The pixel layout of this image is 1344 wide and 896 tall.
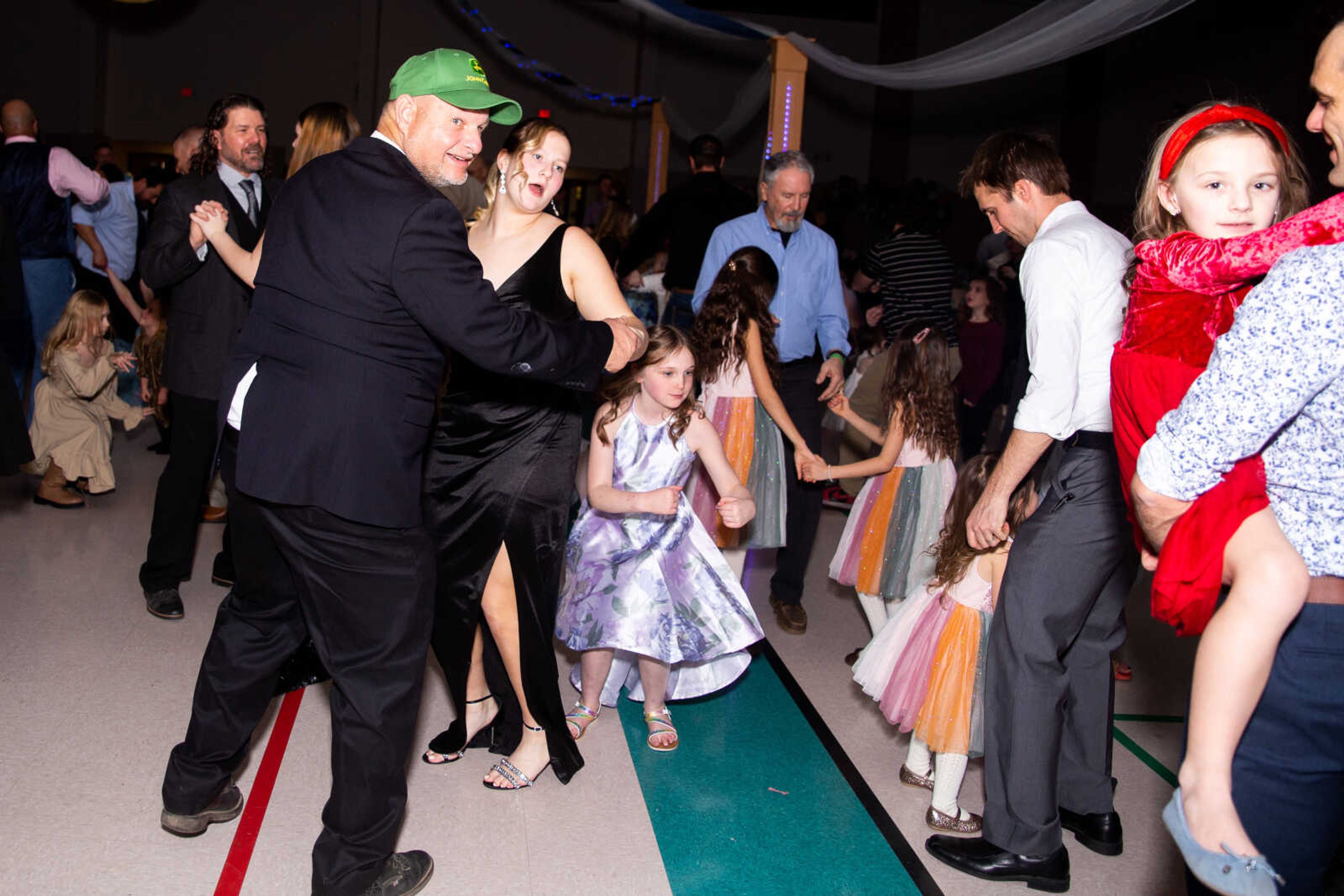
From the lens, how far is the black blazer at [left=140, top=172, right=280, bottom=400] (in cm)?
337

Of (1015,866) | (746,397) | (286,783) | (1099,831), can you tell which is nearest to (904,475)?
(746,397)

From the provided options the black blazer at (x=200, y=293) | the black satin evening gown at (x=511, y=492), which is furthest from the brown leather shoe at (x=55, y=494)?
the black satin evening gown at (x=511, y=492)

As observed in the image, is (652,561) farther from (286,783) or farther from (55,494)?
(55,494)

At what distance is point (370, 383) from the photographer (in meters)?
1.91

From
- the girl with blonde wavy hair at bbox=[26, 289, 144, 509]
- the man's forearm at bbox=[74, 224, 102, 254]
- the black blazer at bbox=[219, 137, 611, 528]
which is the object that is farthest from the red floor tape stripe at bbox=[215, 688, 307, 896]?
the man's forearm at bbox=[74, 224, 102, 254]

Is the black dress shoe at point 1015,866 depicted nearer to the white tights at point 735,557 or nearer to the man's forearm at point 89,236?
the white tights at point 735,557

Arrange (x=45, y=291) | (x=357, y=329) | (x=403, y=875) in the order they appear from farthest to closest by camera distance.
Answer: (x=45, y=291)
(x=403, y=875)
(x=357, y=329)

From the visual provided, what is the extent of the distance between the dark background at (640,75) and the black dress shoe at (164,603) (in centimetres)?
925

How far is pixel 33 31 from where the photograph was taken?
13.0 metres

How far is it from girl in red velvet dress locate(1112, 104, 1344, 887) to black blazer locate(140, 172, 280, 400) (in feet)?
9.04

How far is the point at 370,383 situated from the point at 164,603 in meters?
2.15

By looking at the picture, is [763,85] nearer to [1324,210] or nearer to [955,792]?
[955,792]

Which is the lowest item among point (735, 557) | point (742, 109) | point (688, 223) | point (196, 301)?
point (735, 557)

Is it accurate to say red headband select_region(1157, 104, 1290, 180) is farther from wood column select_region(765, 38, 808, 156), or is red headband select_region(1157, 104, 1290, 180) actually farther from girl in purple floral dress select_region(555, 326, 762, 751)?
wood column select_region(765, 38, 808, 156)
